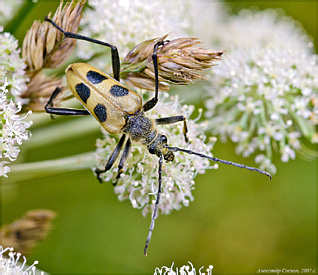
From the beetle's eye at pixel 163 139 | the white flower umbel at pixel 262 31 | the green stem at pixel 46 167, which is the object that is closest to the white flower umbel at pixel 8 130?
the green stem at pixel 46 167

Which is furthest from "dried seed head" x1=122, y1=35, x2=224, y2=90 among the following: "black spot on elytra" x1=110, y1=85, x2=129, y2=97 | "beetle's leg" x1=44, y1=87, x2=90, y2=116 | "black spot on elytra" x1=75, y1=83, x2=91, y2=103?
"beetle's leg" x1=44, y1=87, x2=90, y2=116

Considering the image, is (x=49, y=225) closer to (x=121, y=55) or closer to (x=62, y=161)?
(x=62, y=161)

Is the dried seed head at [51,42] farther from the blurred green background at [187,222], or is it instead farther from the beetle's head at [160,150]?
the blurred green background at [187,222]

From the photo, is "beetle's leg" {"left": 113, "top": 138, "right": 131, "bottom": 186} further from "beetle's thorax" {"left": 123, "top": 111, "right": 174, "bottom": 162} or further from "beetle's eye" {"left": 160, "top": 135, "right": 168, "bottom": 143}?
"beetle's eye" {"left": 160, "top": 135, "right": 168, "bottom": 143}

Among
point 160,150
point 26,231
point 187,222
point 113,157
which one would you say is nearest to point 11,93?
point 113,157

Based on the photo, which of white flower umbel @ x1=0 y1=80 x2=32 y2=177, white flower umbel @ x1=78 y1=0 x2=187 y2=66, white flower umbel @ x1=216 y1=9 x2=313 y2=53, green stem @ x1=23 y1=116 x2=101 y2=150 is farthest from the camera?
white flower umbel @ x1=216 y1=9 x2=313 y2=53

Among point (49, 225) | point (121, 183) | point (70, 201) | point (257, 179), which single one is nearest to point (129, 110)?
point (121, 183)
